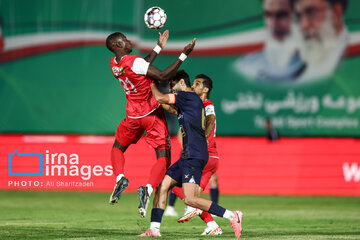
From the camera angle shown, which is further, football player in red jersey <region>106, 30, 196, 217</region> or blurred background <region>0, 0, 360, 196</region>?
blurred background <region>0, 0, 360, 196</region>

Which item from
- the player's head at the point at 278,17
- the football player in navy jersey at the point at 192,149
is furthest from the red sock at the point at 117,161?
the player's head at the point at 278,17

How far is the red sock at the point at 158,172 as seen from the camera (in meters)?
9.43

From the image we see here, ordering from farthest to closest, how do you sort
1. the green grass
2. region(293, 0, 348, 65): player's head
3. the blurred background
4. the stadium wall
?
1. region(293, 0, 348, 65): player's head
2. the blurred background
3. the stadium wall
4. the green grass

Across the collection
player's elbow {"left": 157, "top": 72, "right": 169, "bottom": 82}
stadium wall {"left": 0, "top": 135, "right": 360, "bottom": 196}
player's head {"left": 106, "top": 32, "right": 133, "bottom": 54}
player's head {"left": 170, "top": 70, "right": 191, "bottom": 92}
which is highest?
player's head {"left": 106, "top": 32, "right": 133, "bottom": 54}

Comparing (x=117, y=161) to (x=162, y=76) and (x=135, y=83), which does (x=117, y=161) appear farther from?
(x=162, y=76)

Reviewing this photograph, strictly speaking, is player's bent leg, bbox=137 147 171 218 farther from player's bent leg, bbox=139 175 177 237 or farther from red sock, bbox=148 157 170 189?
player's bent leg, bbox=139 175 177 237

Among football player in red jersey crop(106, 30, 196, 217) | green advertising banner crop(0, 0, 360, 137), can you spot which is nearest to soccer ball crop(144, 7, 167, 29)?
football player in red jersey crop(106, 30, 196, 217)

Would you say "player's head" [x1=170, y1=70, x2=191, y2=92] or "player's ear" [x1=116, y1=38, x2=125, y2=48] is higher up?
A: "player's ear" [x1=116, y1=38, x2=125, y2=48]

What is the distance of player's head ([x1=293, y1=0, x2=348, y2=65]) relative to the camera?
2305cm

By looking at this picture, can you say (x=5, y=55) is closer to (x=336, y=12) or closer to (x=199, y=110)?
(x=336, y=12)

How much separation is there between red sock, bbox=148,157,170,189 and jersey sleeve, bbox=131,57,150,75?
1191 millimetres

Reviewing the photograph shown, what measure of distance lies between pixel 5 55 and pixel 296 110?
30.3 ft

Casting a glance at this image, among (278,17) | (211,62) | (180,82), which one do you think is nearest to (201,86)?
(180,82)

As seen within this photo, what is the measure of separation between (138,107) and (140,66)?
64 centimetres
